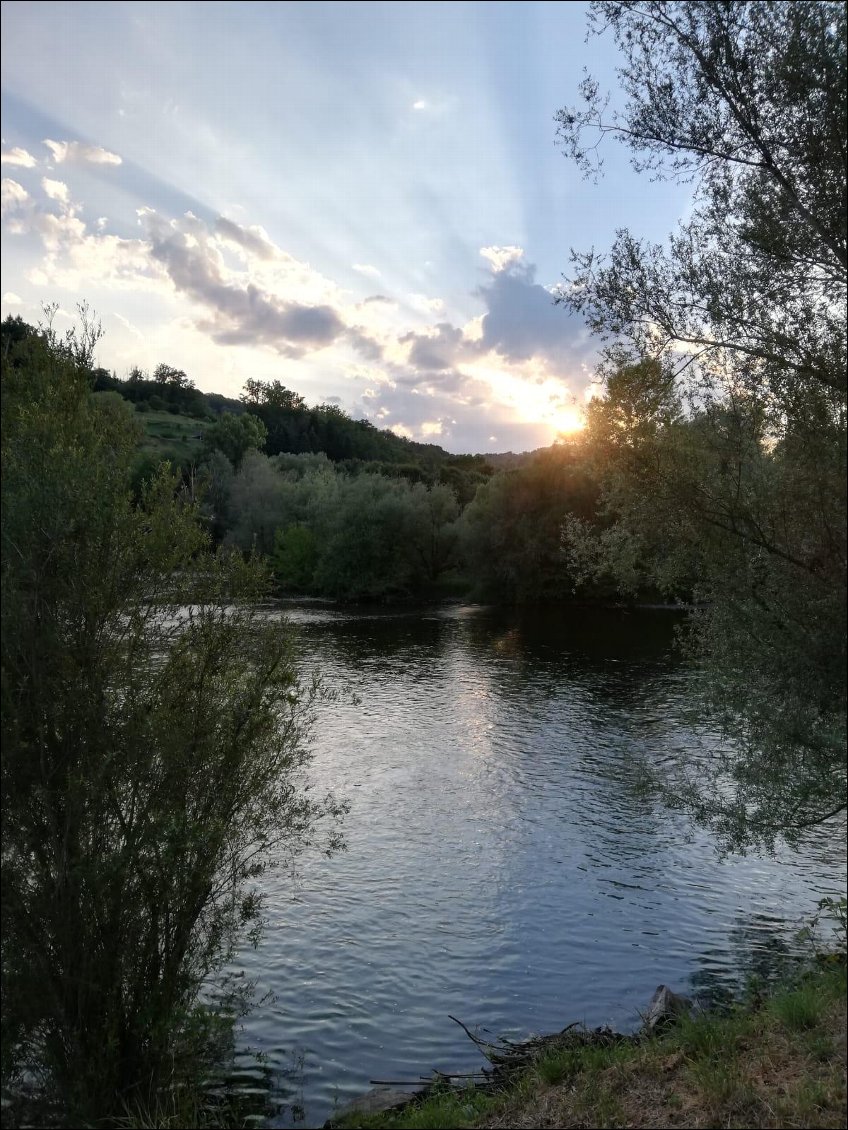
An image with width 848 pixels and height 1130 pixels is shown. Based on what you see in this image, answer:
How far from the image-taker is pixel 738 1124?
22.4 ft

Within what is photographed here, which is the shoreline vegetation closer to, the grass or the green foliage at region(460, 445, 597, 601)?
the green foliage at region(460, 445, 597, 601)

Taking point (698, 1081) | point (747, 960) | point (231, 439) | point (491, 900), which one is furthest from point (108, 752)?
point (231, 439)

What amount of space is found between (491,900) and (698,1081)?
876 cm

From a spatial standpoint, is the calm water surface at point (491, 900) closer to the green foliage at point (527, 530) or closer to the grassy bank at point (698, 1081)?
the grassy bank at point (698, 1081)

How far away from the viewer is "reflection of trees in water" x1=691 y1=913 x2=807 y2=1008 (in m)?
12.2

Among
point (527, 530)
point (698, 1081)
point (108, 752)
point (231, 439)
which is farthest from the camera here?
point (231, 439)

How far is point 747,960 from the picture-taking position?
13.4 metres

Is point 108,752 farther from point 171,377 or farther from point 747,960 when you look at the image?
point 171,377

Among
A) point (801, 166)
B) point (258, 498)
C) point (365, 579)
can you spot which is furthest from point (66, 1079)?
point (258, 498)

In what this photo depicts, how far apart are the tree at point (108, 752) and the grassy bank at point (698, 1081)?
2884mm

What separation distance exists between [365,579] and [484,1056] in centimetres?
5946

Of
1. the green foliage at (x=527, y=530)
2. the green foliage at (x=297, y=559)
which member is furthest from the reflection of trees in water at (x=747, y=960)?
the green foliage at (x=297, y=559)

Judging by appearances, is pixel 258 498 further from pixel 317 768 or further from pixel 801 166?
pixel 801 166

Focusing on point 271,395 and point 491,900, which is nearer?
point 491,900
